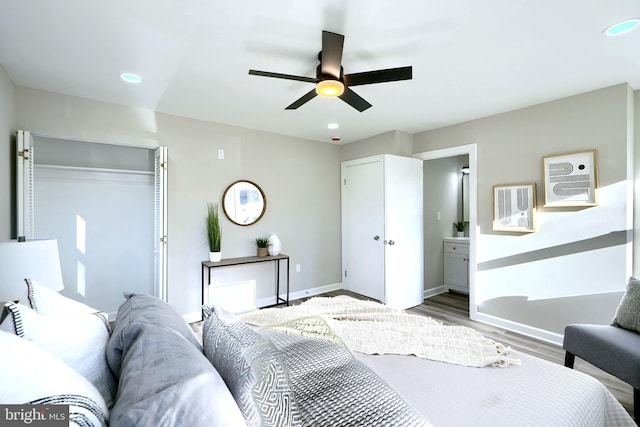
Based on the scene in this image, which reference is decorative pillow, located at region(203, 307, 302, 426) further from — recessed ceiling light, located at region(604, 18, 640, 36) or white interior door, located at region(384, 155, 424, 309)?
white interior door, located at region(384, 155, 424, 309)

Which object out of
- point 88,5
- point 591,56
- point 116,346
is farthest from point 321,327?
point 591,56

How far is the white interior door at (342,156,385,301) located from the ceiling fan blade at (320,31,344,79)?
2160mm

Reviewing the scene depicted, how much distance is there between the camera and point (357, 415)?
2.68 feet

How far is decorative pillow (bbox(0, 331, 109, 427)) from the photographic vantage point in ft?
1.83

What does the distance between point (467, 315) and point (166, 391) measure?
3880 millimetres

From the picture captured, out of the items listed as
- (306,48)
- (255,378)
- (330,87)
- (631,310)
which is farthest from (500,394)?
(306,48)

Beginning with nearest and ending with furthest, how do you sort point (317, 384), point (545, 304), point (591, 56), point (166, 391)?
point (166, 391)
point (317, 384)
point (591, 56)
point (545, 304)

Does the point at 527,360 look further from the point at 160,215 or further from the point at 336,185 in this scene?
the point at 336,185

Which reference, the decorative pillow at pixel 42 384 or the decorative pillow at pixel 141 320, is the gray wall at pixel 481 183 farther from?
the decorative pillow at pixel 42 384

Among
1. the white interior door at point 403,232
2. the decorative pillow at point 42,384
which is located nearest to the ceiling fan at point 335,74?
the decorative pillow at point 42,384

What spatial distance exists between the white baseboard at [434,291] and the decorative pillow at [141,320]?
13.0 feet

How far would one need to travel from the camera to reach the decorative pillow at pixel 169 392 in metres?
0.60

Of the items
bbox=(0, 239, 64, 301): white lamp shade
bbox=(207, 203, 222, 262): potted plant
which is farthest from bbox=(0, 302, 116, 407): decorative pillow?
bbox=(207, 203, 222, 262): potted plant

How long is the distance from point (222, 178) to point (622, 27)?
3.76m
